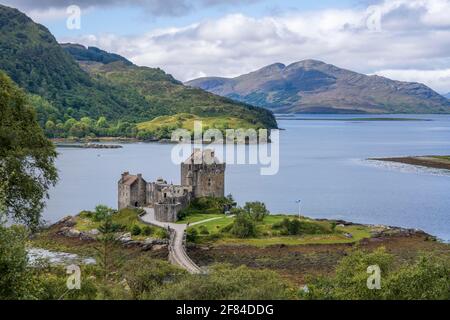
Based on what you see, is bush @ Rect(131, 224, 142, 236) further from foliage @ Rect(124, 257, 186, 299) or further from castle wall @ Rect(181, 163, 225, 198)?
foliage @ Rect(124, 257, 186, 299)

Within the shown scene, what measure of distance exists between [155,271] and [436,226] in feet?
166

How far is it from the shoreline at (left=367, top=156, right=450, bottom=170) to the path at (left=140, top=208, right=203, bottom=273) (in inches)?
3508

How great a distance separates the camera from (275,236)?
6681 centimetres

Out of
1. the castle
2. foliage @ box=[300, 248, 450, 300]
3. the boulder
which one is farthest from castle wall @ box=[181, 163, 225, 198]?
foliage @ box=[300, 248, 450, 300]

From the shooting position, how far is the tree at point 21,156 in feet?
87.2

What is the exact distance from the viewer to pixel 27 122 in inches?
1119

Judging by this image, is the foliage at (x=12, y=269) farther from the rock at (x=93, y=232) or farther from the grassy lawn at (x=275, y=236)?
the rock at (x=93, y=232)

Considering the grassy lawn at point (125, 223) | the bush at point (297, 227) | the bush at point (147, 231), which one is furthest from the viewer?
the bush at point (297, 227)

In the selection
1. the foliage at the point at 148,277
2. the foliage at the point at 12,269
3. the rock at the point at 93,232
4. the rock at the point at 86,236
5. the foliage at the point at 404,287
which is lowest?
the rock at the point at 86,236

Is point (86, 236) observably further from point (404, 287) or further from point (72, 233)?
point (404, 287)

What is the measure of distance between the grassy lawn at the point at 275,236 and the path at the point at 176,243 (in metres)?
2.08

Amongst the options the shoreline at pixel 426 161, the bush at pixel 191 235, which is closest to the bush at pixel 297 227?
the bush at pixel 191 235

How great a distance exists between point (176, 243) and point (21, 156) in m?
35.5

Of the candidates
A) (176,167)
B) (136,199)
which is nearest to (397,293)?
(136,199)
